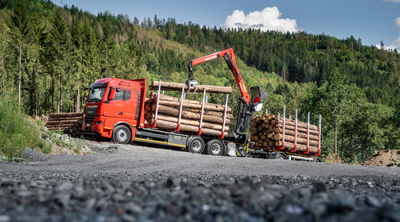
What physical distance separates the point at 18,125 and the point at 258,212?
34.9 ft

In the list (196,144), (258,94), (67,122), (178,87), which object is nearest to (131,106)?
(178,87)

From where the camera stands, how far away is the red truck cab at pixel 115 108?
17.4 m

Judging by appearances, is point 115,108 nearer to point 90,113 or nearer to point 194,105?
point 90,113

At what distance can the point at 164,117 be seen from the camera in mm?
18109

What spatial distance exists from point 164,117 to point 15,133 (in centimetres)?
800

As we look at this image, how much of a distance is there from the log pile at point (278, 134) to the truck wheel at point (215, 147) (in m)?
3.00

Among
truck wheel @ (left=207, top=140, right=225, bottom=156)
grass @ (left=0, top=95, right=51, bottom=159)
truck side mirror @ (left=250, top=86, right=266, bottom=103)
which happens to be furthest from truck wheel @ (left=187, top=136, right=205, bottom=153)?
grass @ (left=0, top=95, right=51, bottom=159)

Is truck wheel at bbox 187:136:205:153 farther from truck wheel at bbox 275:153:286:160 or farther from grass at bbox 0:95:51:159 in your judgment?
grass at bbox 0:95:51:159

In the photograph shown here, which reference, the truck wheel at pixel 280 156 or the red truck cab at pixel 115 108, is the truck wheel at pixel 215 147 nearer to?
the truck wheel at pixel 280 156

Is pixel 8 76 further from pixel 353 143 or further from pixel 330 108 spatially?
pixel 353 143

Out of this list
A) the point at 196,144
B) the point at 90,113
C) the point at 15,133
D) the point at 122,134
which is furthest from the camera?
the point at 196,144

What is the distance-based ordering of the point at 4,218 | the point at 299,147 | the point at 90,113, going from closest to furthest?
the point at 4,218 < the point at 90,113 < the point at 299,147

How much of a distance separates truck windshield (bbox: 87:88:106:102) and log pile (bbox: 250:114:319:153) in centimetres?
912

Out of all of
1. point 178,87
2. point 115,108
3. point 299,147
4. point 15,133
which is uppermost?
point 178,87
